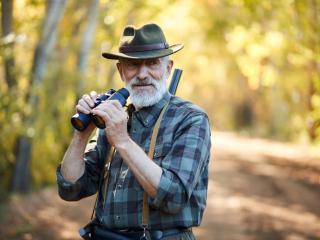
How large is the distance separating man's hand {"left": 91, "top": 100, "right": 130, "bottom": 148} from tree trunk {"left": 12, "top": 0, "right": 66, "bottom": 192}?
740 cm

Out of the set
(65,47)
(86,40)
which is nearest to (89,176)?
(86,40)

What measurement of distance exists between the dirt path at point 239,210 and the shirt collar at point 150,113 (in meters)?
5.47

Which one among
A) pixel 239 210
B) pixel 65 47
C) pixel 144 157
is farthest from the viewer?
pixel 65 47

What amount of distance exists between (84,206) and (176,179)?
9088 millimetres

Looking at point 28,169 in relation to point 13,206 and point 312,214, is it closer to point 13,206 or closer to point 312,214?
point 13,206

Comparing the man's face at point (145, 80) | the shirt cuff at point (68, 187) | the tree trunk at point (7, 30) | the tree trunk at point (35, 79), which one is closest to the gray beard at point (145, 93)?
the man's face at point (145, 80)

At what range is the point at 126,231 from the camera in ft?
10.2

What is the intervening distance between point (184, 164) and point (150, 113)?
1.46 ft

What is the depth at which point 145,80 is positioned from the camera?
3.23m

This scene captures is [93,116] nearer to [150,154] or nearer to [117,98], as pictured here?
[117,98]

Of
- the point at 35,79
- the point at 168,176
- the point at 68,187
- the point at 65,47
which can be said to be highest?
the point at 168,176

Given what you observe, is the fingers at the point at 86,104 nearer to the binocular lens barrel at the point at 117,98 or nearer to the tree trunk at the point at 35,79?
the binocular lens barrel at the point at 117,98

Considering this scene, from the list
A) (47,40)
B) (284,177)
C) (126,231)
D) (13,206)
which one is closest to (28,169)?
(13,206)

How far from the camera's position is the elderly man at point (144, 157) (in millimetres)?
2863
